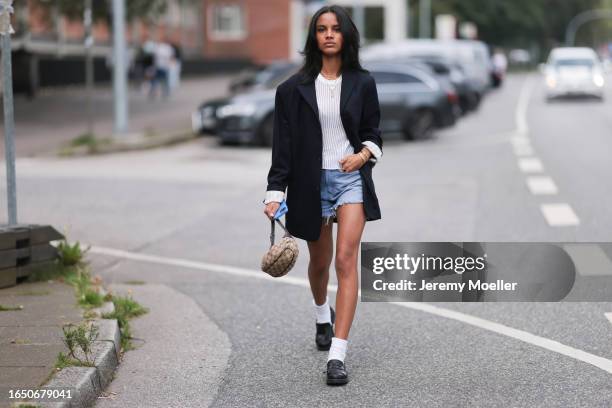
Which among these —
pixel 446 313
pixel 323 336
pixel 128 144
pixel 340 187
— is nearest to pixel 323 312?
pixel 323 336

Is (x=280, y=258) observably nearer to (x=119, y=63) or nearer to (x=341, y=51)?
(x=341, y=51)

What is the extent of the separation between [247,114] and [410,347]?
15733 millimetres

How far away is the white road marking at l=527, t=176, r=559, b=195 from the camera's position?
45.0 ft

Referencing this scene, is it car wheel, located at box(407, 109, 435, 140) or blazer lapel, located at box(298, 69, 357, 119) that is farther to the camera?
car wheel, located at box(407, 109, 435, 140)

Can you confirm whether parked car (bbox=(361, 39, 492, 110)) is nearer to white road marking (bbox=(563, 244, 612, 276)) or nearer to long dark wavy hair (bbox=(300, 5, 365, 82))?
white road marking (bbox=(563, 244, 612, 276))

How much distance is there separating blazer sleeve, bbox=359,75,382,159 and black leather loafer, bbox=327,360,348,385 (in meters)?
1.11

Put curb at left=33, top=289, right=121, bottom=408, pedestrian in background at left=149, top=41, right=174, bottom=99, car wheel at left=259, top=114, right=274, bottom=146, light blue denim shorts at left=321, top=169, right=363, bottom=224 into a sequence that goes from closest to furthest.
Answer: curb at left=33, top=289, right=121, bottom=408, light blue denim shorts at left=321, top=169, right=363, bottom=224, car wheel at left=259, top=114, right=274, bottom=146, pedestrian in background at left=149, top=41, right=174, bottom=99

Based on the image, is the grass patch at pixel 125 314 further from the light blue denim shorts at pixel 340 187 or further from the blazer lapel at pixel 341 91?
the blazer lapel at pixel 341 91

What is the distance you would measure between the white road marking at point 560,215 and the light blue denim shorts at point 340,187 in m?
5.69

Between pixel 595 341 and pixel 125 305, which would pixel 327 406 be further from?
pixel 125 305

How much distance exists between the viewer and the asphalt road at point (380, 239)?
5.52 m

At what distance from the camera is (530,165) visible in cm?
1720

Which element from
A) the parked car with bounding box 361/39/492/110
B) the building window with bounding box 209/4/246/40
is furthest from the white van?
the building window with bounding box 209/4/246/40

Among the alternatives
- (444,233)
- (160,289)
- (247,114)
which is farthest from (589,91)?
(160,289)
